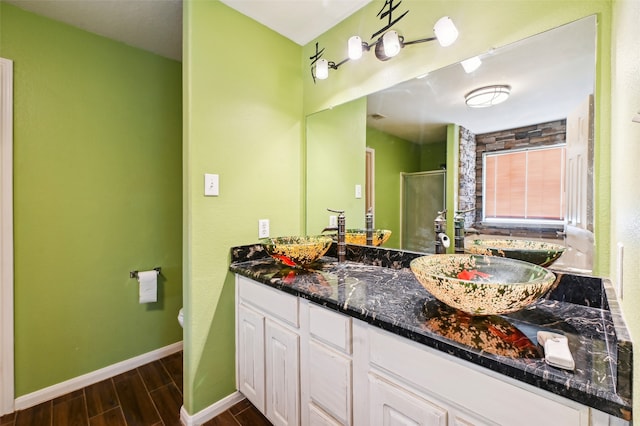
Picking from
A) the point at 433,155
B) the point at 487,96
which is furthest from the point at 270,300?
the point at 487,96

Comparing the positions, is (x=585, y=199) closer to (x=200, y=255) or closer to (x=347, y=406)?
(x=347, y=406)

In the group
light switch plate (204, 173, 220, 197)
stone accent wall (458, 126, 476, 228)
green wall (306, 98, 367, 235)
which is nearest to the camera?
stone accent wall (458, 126, 476, 228)

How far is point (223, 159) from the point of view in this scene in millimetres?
1624

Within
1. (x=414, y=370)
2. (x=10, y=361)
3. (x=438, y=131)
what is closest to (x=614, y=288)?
(x=414, y=370)

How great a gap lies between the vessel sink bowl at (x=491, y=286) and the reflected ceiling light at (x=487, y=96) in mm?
702

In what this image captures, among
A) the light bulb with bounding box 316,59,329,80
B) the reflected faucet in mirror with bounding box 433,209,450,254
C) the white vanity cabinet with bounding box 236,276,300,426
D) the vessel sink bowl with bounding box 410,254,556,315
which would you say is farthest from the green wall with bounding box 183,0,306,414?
the vessel sink bowl with bounding box 410,254,556,315

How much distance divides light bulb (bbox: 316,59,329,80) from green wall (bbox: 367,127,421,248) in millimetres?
464

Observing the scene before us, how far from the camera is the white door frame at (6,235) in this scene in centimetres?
158

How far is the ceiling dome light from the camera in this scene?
1218 millimetres

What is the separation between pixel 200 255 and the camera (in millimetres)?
1542

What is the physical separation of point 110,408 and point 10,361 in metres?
0.64

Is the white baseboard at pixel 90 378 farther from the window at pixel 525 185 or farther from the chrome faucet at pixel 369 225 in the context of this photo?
the window at pixel 525 185

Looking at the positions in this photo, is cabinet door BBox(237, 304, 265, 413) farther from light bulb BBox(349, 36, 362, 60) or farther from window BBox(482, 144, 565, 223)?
light bulb BBox(349, 36, 362, 60)

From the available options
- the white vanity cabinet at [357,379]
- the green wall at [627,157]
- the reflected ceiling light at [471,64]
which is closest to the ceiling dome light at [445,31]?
the reflected ceiling light at [471,64]
